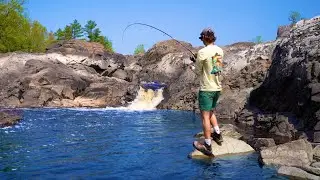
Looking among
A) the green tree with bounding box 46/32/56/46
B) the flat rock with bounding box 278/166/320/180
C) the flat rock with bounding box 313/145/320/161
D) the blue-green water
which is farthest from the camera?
the green tree with bounding box 46/32/56/46

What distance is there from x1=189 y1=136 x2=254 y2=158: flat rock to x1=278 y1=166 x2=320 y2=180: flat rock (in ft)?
7.26

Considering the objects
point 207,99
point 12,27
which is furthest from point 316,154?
point 12,27

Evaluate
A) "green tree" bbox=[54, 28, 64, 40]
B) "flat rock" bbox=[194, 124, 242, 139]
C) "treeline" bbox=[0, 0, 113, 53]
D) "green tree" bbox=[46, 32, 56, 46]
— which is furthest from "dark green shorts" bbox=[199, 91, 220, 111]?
"green tree" bbox=[54, 28, 64, 40]

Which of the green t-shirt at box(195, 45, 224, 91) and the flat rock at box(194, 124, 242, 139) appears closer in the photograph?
the green t-shirt at box(195, 45, 224, 91)

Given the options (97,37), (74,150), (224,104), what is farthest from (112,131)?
(97,37)

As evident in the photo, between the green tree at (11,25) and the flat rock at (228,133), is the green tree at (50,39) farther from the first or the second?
the flat rock at (228,133)

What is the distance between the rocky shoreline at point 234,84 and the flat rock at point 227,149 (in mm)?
494

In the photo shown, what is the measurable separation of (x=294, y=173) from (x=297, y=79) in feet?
35.8

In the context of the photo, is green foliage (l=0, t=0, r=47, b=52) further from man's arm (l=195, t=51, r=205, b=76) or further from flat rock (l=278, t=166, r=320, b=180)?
flat rock (l=278, t=166, r=320, b=180)

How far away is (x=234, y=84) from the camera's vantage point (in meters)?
33.4

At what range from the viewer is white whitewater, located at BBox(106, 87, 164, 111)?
124 feet

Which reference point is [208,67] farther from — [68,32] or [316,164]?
[68,32]

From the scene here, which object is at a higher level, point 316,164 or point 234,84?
point 234,84

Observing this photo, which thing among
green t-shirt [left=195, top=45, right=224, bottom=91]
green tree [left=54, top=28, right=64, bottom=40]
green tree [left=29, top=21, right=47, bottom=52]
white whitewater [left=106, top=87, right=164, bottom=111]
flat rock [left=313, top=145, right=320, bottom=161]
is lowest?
flat rock [left=313, top=145, right=320, bottom=161]
